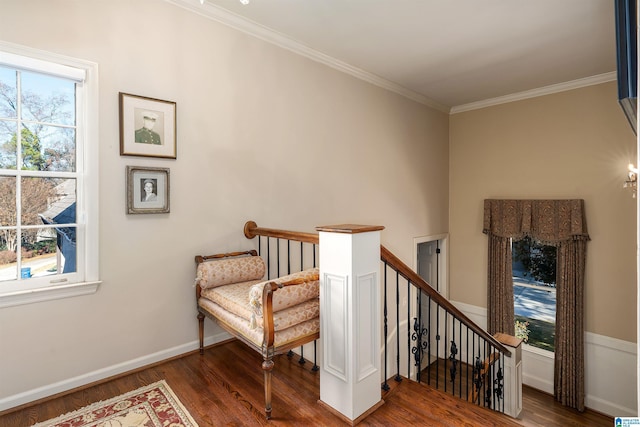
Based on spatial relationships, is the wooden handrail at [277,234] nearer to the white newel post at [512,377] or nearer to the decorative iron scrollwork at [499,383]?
the decorative iron scrollwork at [499,383]

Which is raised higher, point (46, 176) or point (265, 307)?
point (46, 176)

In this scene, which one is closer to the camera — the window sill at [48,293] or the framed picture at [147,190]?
the window sill at [48,293]

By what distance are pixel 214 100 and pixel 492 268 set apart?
15.2 feet

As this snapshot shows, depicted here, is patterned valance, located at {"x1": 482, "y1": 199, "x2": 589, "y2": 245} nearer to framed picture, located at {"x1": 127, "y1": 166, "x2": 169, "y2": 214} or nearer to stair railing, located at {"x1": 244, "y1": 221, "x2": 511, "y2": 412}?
stair railing, located at {"x1": 244, "y1": 221, "x2": 511, "y2": 412}

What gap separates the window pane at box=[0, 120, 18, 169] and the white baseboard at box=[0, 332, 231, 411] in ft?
4.47

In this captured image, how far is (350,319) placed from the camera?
1875mm

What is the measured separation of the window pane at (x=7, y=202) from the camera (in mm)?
2016

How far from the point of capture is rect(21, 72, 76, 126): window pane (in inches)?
82.4

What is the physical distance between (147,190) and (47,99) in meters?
0.79

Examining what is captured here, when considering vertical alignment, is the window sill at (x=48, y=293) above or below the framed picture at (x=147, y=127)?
below

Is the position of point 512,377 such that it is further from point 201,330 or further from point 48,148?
point 48,148

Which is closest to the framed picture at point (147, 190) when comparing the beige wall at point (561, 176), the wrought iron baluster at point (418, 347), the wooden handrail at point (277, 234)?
the wooden handrail at point (277, 234)

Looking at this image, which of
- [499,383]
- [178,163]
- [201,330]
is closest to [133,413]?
[201,330]

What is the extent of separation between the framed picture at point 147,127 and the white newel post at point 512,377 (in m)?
3.88
